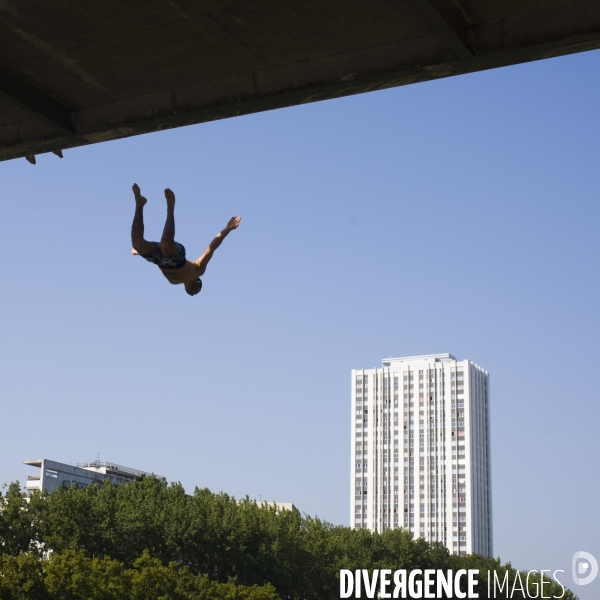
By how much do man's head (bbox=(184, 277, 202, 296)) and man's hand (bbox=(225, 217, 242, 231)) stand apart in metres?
0.93

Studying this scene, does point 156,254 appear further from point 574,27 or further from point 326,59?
point 574,27

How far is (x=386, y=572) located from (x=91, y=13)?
5841 centimetres

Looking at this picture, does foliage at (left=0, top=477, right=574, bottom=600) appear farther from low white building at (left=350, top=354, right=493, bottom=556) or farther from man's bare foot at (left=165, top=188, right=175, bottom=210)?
low white building at (left=350, top=354, right=493, bottom=556)

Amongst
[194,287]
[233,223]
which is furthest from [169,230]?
[194,287]

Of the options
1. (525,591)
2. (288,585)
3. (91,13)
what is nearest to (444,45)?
(91,13)

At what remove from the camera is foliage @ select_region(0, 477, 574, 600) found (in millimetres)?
36156

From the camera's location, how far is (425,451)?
557ft

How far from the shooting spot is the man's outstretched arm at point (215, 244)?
10.5 meters

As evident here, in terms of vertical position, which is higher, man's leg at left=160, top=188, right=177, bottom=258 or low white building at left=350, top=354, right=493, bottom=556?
low white building at left=350, top=354, right=493, bottom=556

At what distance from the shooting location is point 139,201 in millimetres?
9688

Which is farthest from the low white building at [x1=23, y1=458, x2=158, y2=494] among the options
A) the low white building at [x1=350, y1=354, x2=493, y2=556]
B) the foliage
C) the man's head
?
the man's head

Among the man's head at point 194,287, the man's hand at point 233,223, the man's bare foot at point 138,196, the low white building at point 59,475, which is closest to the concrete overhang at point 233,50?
the man's bare foot at point 138,196

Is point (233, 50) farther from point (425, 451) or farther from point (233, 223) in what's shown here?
point (425, 451)

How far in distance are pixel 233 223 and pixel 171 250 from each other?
Result: 33.9 inches
